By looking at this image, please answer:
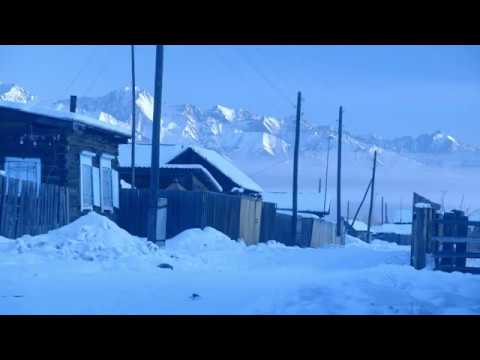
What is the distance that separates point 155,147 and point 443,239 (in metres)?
6.87

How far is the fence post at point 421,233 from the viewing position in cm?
1362

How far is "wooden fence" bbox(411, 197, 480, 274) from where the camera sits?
13.3 meters

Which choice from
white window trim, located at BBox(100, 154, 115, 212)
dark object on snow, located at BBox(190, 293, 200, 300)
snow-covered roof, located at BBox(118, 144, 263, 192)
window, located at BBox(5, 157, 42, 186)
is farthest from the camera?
snow-covered roof, located at BBox(118, 144, 263, 192)

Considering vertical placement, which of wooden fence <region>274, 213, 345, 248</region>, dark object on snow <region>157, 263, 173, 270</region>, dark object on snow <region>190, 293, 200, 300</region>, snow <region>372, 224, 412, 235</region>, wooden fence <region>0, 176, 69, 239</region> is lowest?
snow <region>372, 224, 412, 235</region>

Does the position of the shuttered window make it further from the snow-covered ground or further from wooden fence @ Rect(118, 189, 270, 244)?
wooden fence @ Rect(118, 189, 270, 244)

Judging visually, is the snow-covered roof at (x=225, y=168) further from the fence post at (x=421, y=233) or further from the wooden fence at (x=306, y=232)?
the fence post at (x=421, y=233)

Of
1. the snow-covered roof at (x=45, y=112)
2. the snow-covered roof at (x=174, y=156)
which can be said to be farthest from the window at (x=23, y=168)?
the snow-covered roof at (x=174, y=156)

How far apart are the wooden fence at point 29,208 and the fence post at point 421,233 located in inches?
298

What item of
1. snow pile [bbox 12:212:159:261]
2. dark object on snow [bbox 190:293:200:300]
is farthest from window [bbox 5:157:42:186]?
dark object on snow [bbox 190:293:200:300]

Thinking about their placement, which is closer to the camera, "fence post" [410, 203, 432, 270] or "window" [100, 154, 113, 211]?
"fence post" [410, 203, 432, 270]

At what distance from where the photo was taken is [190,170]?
94.0 feet

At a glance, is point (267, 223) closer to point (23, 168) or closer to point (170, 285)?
point (23, 168)

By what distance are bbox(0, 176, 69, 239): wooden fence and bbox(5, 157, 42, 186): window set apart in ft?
4.08
